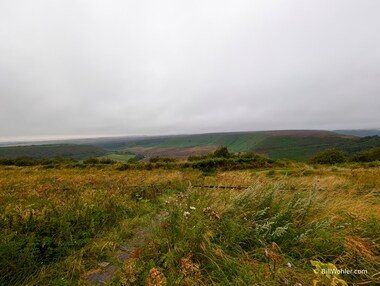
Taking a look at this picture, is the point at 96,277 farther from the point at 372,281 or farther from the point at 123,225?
the point at 372,281

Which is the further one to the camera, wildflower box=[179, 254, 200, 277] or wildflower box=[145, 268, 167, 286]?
wildflower box=[179, 254, 200, 277]

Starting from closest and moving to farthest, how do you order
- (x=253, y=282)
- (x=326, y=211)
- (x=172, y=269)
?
(x=253, y=282)
(x=172, y=269)
(x=326, y=211)

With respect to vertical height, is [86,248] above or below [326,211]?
below

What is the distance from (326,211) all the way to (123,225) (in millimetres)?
4353

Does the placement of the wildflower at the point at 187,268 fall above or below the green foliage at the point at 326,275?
below

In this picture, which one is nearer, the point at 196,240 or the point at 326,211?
the point at 196,240

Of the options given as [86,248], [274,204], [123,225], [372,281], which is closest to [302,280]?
[372,281]

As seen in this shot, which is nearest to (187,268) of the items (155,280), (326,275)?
(155,280)

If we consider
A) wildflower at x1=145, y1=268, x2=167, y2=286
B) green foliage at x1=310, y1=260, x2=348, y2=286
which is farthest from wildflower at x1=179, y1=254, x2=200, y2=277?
green foliage at x1=310, y1=260, x2=348, y2=286

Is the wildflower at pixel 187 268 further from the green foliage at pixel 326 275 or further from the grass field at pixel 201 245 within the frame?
the green foliage at pixel 326 275

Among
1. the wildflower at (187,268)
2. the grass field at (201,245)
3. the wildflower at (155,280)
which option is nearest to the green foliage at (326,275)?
the grass field at (201,245)

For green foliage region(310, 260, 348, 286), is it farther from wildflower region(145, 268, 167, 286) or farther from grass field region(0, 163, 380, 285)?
wildflower region(145, 268, 167, 286)

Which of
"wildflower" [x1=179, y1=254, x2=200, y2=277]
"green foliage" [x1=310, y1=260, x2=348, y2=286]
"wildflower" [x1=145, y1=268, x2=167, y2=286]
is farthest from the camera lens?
"wildflower" [x1=179, y1=254, x2=200, y2=277]

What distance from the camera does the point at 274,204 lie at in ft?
14.6
